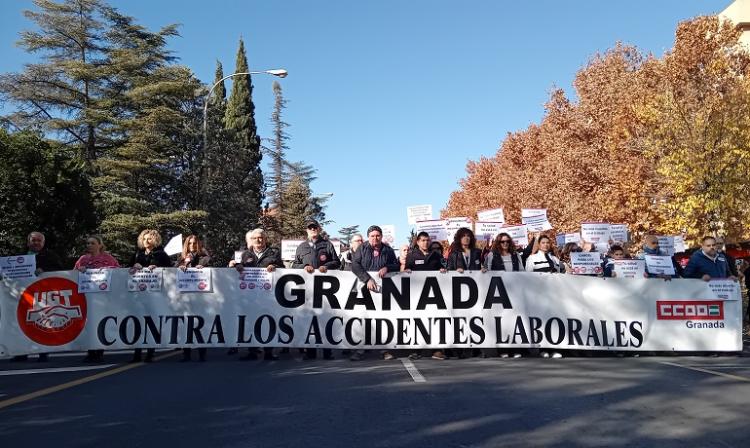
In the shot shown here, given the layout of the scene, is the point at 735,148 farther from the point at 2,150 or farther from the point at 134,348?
the point at 2,150

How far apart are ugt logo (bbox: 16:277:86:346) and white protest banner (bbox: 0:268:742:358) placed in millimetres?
14

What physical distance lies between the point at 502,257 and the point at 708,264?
3.20 m

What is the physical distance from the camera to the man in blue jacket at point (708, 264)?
11664 millimetres

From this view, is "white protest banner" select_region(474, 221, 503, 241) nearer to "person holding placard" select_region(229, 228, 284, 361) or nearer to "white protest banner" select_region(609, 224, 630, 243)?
"white protest banner" select_region(609, 224, 630, 243)

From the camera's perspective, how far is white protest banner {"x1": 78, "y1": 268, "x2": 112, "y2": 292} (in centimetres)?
1079

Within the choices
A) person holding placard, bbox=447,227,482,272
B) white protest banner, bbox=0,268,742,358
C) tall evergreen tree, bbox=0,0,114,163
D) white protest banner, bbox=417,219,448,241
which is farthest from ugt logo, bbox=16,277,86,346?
tall evergreen tree, bbox=0,0,114,163

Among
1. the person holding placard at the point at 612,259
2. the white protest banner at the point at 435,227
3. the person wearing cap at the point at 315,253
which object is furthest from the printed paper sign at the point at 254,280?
the person holding placard at the point at 612,259

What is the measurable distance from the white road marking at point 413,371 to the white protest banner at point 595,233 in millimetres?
6040

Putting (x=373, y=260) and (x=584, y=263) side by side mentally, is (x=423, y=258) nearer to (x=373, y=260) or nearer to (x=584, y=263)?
(x=373, y=260)

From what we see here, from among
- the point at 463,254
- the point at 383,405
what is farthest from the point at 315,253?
the point at 383,405

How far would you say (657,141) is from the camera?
82.1ft

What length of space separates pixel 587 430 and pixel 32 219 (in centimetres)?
3072

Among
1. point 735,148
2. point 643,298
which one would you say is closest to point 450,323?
point 643,298

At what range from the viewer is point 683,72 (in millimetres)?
26703
